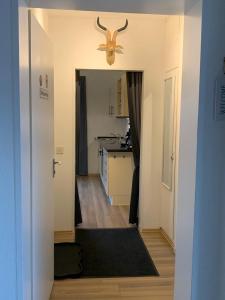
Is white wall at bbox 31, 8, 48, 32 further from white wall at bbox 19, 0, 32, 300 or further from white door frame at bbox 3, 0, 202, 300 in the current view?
white door frame at bbox 3, 0, 202, 300

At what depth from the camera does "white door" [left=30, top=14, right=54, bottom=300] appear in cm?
200

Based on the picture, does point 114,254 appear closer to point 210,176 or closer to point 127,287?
point 127,287

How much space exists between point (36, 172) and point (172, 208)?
2122 mm

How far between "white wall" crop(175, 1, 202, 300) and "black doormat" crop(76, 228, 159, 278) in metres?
1.22

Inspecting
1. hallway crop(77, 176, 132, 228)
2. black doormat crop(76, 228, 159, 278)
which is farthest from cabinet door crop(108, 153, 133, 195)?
black doormat crop(76, 228, 159, 278)

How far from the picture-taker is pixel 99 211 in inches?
203

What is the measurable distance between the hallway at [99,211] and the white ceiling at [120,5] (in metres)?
3.21

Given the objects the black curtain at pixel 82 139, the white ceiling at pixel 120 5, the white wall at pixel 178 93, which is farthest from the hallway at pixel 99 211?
the white ceiling at pixel 120 5

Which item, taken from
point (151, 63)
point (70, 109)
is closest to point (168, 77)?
point (151, 63)

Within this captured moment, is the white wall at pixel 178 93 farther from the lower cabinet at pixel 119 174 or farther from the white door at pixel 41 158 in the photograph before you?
the white door at pixel 41 158

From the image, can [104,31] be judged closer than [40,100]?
No

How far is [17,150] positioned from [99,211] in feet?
12.1

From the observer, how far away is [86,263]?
336 centimetres

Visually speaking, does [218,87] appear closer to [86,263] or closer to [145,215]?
[86,263]
